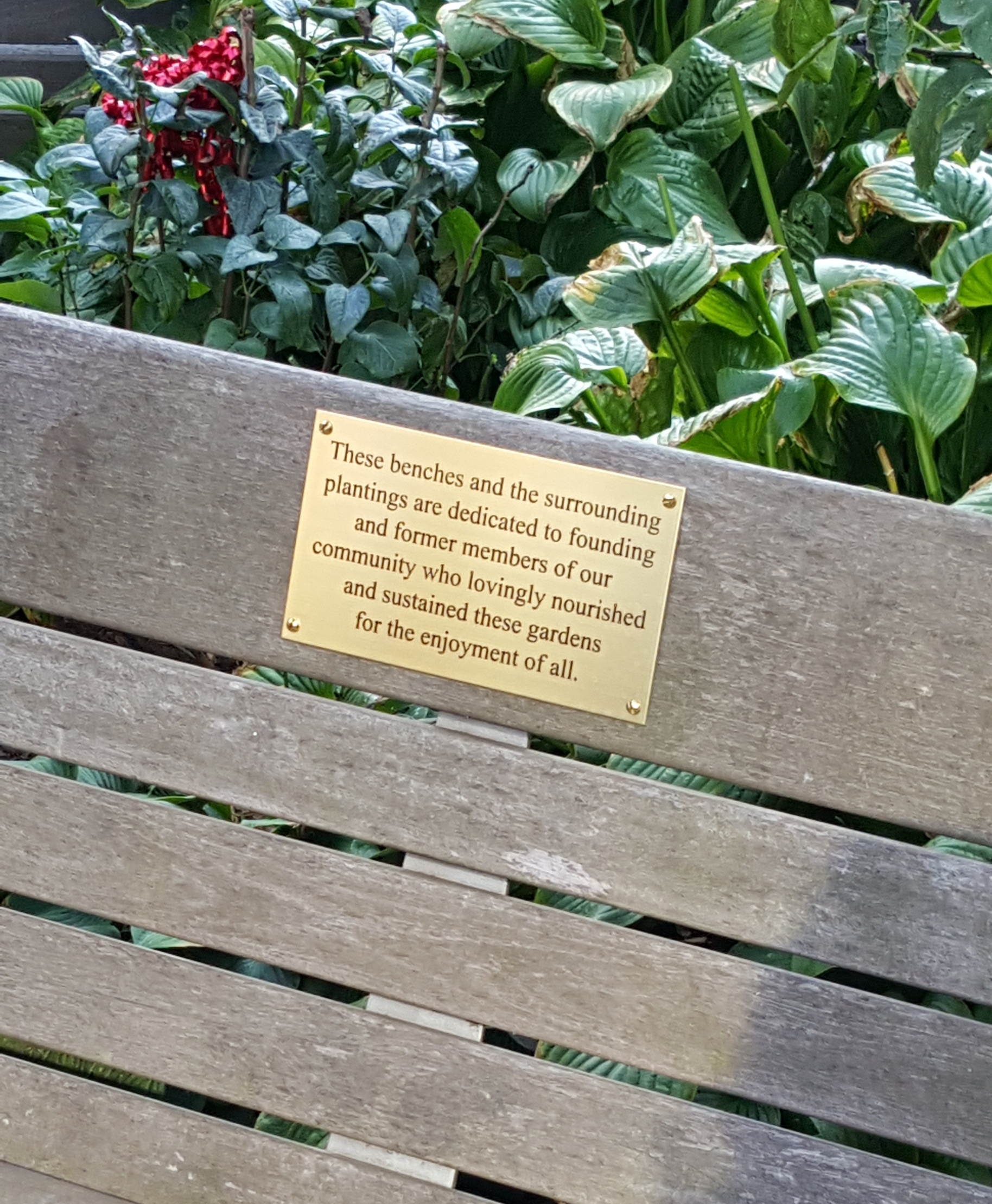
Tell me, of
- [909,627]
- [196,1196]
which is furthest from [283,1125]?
[909,627]

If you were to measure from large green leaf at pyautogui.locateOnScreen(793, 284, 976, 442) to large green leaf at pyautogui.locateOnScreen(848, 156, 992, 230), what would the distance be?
27 centimetres

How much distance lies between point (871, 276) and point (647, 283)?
20cm

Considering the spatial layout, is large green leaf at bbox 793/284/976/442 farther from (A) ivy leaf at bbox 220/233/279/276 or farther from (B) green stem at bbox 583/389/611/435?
(A) ivy leaf at bbox 220/233/279/276

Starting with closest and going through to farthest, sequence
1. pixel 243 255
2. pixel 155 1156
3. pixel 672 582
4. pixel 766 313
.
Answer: pixel 672 582 < pixel 155 1156 < pixel 766 313 < pixel 243 255

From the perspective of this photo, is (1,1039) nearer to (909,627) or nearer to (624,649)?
(624,649)

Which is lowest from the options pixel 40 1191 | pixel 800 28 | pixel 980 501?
pixel 40 1191

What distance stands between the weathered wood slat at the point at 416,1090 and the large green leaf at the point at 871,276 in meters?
0.71

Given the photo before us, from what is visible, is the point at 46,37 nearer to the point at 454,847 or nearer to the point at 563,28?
the point at 563,28

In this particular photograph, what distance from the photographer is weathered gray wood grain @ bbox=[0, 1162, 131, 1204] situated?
3.27 feet

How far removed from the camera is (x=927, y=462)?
1.02 metres

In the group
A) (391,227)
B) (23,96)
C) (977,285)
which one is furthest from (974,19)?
(23,96)

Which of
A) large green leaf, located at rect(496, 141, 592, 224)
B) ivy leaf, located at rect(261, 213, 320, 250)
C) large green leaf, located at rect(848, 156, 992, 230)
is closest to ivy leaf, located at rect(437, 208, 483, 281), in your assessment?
large green leaf, located at rect(496, 141, 592, 224)

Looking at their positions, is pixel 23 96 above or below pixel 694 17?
below

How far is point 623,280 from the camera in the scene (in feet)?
3.64
